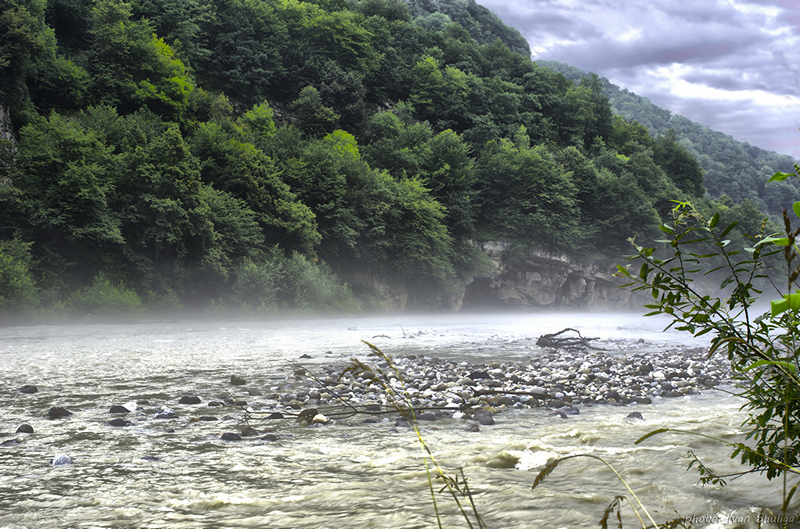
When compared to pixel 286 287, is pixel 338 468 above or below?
below

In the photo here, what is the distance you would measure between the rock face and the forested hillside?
52.5 m

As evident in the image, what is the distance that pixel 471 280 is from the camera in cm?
4819

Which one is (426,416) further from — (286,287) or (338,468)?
(286,287)

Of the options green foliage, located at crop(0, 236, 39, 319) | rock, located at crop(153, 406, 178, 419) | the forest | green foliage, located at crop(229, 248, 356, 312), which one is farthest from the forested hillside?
rock, located at crop(153, 406, 178, 419)

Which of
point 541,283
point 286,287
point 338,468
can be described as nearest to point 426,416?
point 338,468

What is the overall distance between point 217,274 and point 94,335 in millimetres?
13086

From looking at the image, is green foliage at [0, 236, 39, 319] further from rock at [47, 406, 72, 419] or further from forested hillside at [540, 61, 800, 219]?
forested hillside at [540, 61, 800, 219]

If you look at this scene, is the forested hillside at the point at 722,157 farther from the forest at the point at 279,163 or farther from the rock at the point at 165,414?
the rock at the point at 165,414

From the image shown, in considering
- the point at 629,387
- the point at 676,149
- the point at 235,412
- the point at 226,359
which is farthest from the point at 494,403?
the point at 676,149

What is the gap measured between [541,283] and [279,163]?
1220 inches

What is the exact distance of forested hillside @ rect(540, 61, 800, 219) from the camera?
111062 mm

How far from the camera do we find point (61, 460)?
410 cm

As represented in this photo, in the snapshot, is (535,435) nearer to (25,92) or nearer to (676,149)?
(25,92)

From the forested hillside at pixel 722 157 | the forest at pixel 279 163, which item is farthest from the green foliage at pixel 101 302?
the forested hillside at pixel 722 157
